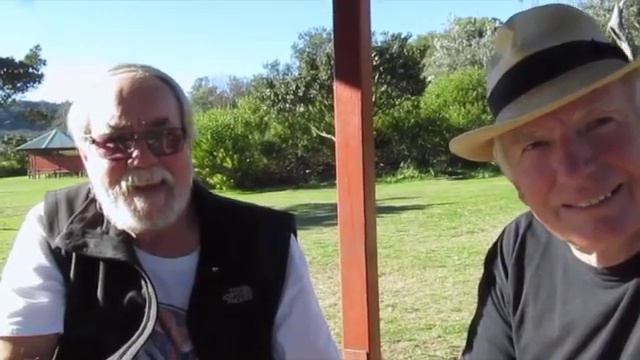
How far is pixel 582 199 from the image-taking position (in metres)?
1.12

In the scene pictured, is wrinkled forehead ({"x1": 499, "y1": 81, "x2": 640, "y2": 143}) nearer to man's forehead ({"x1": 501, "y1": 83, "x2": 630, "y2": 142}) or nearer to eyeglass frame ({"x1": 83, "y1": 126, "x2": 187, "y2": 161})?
man's forehead ({"x1": 501, "y1": 83, "x2": 630, "y2": 142})

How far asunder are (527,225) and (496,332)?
18 centimetres

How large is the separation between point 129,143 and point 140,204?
117mm

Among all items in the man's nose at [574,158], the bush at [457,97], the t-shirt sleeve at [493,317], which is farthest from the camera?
the bush at [457,97]

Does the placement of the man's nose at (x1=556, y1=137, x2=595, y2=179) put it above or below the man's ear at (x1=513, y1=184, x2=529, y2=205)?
above

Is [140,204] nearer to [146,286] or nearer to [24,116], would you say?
[146,286]

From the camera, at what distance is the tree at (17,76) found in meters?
7.55

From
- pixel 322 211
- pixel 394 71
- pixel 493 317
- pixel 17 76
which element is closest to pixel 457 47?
pixel 394 71

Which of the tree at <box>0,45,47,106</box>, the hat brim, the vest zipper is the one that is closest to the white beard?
the vest zipper

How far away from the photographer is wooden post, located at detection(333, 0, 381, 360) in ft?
7.91

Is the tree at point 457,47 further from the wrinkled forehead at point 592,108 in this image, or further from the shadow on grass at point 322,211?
the wrinkled forehead at point 592,108

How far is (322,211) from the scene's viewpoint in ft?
32.9

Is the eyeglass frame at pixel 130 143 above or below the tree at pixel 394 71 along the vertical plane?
below

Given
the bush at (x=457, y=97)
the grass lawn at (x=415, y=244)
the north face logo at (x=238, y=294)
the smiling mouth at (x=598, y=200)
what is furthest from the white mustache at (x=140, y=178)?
the bush at (x=457, y=97)
